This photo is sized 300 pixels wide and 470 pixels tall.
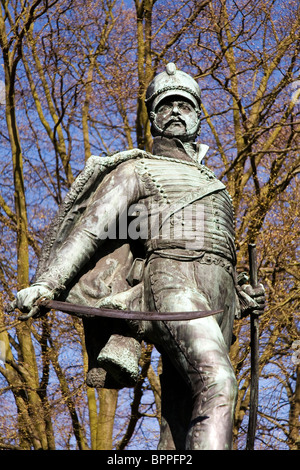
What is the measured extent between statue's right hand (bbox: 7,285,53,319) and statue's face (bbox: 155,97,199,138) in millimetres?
1516

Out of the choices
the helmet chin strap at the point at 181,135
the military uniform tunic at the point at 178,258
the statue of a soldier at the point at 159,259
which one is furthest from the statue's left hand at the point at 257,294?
the helmet chin strap at the point at 181,135

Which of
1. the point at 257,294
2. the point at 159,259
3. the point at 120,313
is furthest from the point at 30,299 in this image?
the point at 257,294

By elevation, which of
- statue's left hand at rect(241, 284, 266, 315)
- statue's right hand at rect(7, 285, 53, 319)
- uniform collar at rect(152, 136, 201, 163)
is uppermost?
uniform collar at rect(152, 136, 201, 163)

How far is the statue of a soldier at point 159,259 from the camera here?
543 centimetres

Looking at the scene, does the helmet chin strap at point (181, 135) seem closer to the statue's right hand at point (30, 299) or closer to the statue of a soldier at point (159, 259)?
the statue of a soldier at point (159, 259)

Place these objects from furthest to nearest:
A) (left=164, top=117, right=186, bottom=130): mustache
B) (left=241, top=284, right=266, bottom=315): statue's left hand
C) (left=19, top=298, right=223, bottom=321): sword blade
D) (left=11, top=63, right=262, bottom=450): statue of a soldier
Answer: (left=164, top=117, right=186, bottom=130): mustache < (left=241, top=284, right=266, bottom=315): statue's left hand < (left=11, top=63, right=262, bottom=450): statue of a soldier < (left=19, top=298, right=223, bottom=321): sword blade

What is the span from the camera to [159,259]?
573cm

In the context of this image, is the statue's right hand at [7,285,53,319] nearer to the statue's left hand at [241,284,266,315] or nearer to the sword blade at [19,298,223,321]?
the sword blade at [19,298,223,321]

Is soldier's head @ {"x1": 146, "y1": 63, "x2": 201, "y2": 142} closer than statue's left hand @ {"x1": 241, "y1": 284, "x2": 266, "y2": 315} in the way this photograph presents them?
No

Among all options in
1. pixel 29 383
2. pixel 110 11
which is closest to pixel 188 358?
pixel 29 383

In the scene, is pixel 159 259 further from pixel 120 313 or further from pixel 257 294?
pixel 257 294

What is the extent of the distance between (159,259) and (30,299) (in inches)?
34.5

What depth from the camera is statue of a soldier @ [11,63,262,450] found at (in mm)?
5426

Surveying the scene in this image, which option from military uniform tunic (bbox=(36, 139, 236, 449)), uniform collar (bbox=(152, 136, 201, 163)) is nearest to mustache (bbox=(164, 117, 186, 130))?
uniform collar (bbox=(152, 136, 201, 163))
